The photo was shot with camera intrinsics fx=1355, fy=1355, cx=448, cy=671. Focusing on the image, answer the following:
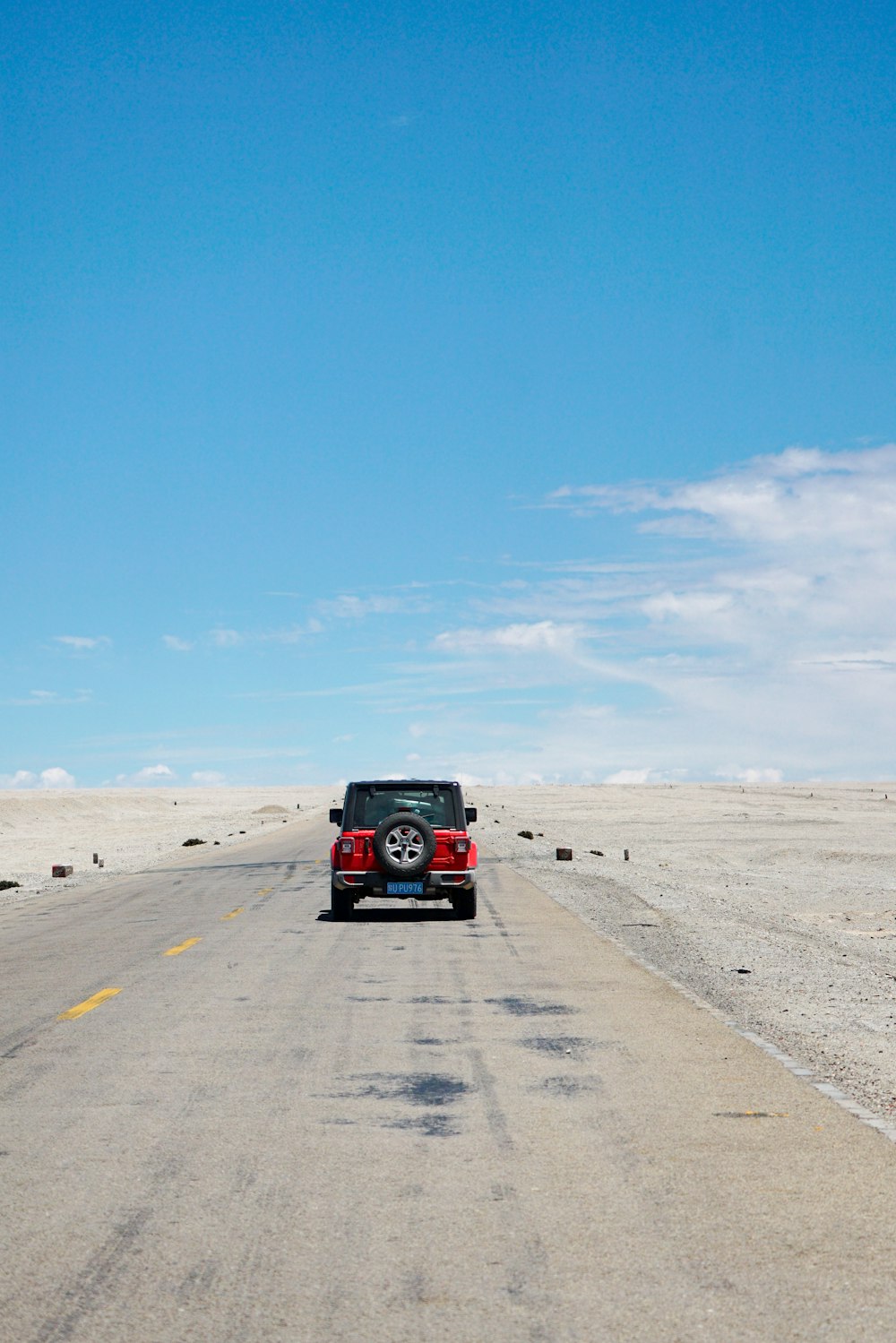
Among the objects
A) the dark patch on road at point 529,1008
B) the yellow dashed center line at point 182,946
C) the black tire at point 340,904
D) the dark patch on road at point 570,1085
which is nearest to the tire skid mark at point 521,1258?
the dark patch on road at point 570,1085

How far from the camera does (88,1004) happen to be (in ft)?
38.7

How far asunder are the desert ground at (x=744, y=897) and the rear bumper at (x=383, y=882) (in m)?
2.08

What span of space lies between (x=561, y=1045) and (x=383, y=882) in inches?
392

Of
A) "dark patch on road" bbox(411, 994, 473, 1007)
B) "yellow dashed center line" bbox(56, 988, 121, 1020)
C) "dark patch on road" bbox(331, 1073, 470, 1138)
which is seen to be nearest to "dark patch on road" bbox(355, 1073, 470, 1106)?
"dark patch on road" bbox(331, 1073, 470, 1138)

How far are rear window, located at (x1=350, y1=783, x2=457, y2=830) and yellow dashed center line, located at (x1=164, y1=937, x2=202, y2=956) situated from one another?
380 centimetres

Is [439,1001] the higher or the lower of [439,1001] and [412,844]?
the lower

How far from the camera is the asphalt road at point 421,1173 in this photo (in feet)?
15.5

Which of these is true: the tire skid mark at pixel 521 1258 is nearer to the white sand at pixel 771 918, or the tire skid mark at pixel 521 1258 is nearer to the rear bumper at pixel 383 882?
the white sand at pixel 771 918

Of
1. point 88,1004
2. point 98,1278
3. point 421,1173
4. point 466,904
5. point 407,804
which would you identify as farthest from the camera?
point 407,804

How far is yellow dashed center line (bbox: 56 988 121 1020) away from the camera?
442 inches

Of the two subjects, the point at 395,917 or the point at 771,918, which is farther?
the point at 771,918

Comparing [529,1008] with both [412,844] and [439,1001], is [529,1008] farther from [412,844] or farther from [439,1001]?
[412,844]

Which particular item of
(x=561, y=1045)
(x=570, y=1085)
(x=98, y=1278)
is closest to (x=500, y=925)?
(x=561, y=1045)

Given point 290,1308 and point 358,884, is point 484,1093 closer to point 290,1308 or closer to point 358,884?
point 290,1308
